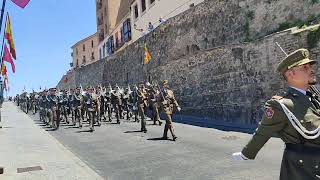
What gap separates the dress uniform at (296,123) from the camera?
3240mm

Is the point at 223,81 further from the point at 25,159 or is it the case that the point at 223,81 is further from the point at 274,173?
the point at 274,173

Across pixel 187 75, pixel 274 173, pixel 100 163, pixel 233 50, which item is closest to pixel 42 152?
pixel 100 163

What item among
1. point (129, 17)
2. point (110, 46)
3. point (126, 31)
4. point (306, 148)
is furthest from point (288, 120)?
point (110, 46)

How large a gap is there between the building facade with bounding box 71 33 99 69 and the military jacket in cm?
7844

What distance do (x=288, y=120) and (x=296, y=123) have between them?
0.06 m

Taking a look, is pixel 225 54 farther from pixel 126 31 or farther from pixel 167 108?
pixel 126 31

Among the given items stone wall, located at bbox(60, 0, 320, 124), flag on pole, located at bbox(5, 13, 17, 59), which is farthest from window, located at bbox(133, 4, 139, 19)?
flag on pole, located at bbox(5, 13, 17, 59)

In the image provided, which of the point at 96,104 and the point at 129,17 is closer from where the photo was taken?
the point at 96,104

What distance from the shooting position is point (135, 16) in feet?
157

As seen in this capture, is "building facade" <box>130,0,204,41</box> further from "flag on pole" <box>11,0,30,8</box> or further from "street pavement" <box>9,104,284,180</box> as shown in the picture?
"flag on pole" <box>11,0,30,8</box>

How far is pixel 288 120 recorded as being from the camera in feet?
10.9

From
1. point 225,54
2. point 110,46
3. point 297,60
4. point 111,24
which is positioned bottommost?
point 297,60

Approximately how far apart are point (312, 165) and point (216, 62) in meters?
18.2

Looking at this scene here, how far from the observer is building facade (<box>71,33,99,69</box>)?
8381 cm
